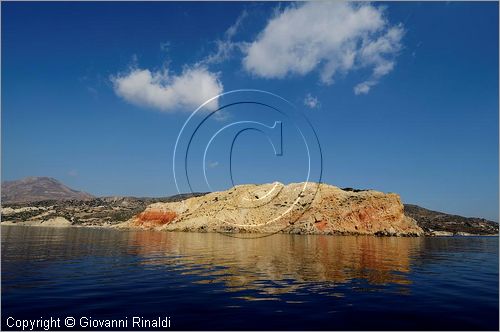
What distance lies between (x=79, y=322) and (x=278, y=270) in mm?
20825

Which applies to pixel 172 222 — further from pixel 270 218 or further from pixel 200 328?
pixel 200 328

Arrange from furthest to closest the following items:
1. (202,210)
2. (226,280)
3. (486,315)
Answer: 1. (202,210)
2. (226,280)
3. (486,315)

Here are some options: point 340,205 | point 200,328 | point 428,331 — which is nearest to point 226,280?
point 200,328

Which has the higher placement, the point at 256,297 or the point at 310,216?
the point at 310,216

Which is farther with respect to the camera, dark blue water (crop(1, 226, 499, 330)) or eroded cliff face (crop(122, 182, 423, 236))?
eroded cliff face (crop(122, 182, 423, 236))

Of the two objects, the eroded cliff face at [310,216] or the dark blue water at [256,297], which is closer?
the dark blue water at [256,297]

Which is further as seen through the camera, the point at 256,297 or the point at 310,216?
the point at 310,216

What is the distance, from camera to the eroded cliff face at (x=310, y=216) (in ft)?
525

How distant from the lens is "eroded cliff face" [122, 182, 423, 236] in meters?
160

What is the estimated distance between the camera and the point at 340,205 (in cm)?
17188

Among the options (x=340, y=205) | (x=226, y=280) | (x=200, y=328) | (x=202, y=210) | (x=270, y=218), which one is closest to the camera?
(x=200, y=328)

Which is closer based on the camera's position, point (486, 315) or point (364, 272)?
point (486, 315)

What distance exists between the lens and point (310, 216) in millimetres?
170375

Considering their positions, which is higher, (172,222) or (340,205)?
(340,205)
